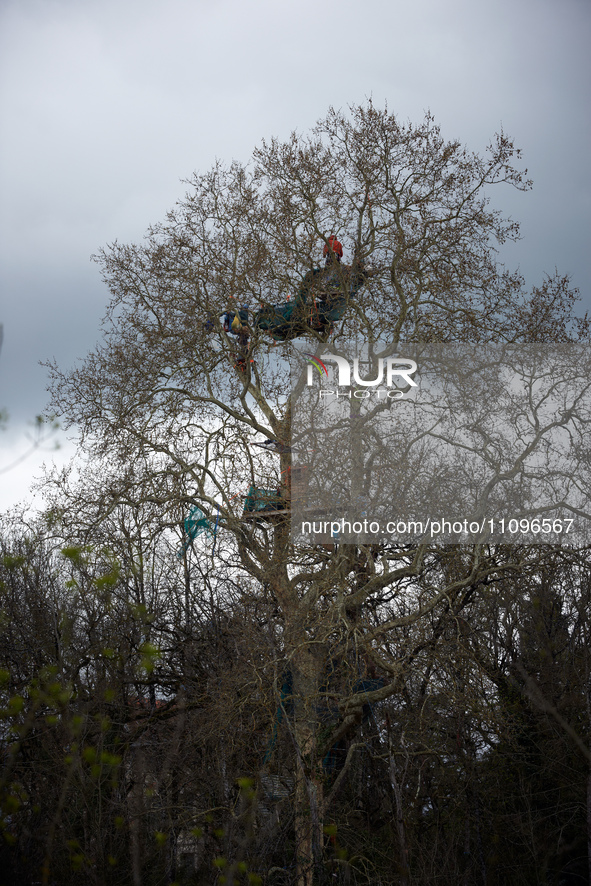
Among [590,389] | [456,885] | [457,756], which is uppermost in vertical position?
[590,389]

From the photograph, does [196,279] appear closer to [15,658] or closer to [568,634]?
[15,658]

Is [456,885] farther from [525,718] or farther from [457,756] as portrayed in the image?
[525,718]

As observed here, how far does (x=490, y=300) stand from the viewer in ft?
33.2

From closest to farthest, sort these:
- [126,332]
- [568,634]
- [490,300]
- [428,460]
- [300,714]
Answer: [300,714] < [428,460] < [490,300] < [126,332] < [568,634]

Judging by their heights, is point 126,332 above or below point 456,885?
above

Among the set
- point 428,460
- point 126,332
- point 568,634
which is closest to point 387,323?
point 428,460

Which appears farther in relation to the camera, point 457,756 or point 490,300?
point 457,756

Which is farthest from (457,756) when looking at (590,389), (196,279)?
(196,279)

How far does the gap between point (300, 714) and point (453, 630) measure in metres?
Result: 3.08

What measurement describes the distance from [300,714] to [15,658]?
4.28 m

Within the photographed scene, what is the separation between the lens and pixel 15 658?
33.4ft

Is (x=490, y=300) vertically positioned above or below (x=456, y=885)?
above

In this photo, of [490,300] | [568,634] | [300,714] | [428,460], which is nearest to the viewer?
[300,714]

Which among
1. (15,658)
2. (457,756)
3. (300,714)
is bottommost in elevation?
(457,756)
